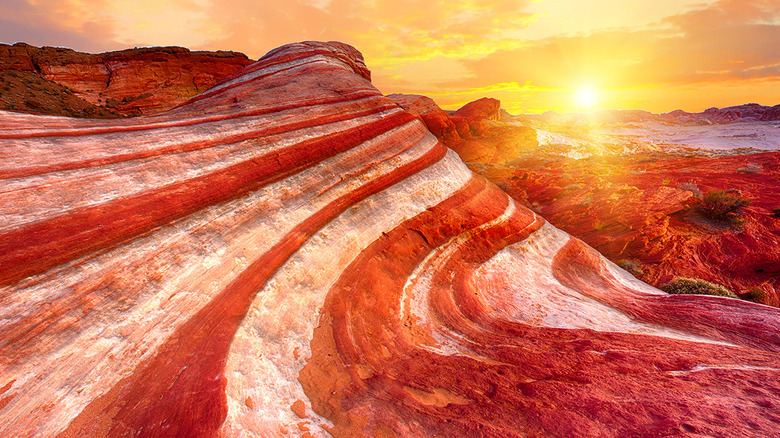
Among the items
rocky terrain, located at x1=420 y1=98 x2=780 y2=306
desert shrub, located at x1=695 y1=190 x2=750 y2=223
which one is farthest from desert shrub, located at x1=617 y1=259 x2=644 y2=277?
desert shrub, located at x1=695 y1=190 x2=750 y2=223

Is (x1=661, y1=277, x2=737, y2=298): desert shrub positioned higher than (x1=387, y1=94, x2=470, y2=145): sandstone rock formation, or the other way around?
(x1=387, y1=94, x2=470, y2=145): sandstone rock formation

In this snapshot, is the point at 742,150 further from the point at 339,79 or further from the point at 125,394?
the point at 125,394

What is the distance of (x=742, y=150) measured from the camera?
4062cm

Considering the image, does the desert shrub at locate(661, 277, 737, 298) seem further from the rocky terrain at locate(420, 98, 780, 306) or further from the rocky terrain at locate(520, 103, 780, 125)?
the rocky terrain at locate(520, 103, 780, 125)

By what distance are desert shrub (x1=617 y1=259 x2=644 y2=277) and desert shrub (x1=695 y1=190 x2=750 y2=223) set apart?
578 cm

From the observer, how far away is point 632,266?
10789 mm

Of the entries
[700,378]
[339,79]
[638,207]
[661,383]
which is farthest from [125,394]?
[638,207]

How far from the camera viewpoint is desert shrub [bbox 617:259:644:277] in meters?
10.6

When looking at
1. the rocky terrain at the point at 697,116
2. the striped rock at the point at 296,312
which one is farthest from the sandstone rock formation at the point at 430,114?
the rocky terrain at the point at 697,116

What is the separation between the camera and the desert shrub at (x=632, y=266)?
10.6 metres

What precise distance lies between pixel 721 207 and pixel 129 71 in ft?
149

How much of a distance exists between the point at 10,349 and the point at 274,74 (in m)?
8.62

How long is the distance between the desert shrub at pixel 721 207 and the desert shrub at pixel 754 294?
4.92 metres

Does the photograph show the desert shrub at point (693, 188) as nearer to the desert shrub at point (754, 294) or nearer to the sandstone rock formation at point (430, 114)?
the desert shrub at point (754, 294)
